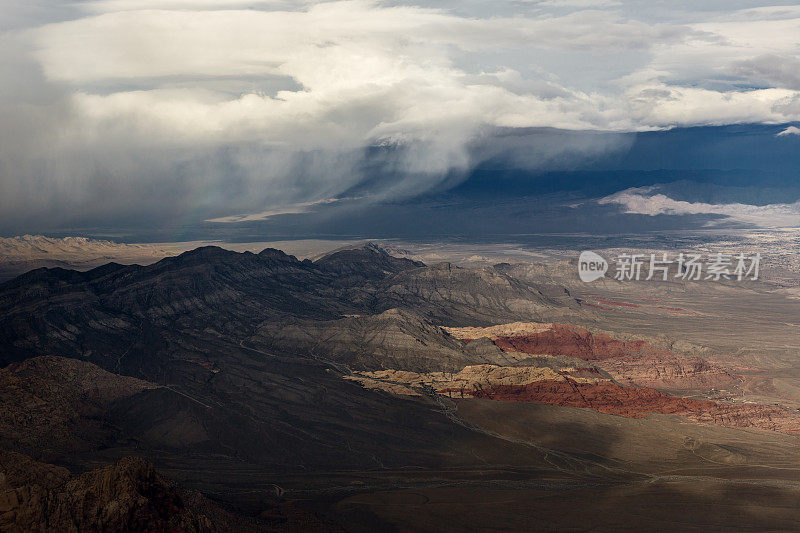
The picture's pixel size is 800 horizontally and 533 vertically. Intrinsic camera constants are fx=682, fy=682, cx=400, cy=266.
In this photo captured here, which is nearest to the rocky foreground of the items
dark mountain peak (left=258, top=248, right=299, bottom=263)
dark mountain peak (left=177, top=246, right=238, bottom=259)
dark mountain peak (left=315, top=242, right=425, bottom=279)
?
dark mountain peak (left=177, top=246, right=238, bottom=259)

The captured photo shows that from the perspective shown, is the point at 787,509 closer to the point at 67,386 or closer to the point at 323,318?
the point at 67,386

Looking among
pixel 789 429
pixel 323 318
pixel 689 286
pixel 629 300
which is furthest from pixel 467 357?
pixel 689 286

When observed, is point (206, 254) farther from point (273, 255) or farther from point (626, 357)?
point (626, 357)

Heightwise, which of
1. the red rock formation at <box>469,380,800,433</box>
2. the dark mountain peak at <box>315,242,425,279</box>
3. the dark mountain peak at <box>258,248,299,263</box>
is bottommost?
the red rock formation at <box>469,380,800,433</box>

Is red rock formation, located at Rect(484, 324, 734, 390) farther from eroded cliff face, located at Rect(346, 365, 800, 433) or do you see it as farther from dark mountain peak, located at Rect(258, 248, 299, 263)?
dark mountain peak, located at Rect(258, 248, 299, 263)

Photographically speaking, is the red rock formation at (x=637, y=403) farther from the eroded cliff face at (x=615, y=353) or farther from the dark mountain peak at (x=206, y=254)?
the dark mountain peak at (x=206, y=254)
